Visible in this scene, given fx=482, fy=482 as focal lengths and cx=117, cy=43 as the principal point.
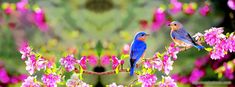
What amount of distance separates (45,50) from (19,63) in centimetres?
13

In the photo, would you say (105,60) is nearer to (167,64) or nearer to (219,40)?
(167,64)

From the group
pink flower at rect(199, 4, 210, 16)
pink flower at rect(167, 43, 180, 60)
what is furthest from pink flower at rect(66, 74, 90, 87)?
pink flower at rect(199, 4, 210, 16)

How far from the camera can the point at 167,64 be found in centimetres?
213

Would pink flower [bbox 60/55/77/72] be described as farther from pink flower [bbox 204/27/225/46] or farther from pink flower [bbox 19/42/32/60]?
pink flower [bbox 204/27/225/46]

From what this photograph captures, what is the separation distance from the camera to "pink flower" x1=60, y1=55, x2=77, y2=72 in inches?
82.3

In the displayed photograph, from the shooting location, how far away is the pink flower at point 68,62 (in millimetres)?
2090

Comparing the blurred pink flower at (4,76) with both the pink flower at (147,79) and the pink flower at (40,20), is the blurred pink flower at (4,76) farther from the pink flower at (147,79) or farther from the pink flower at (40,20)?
the pink flower at (147,79)

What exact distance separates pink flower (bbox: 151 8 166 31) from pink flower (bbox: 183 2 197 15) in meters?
0.11

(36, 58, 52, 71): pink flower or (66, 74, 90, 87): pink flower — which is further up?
(36, 58, 52, 71): pink flower

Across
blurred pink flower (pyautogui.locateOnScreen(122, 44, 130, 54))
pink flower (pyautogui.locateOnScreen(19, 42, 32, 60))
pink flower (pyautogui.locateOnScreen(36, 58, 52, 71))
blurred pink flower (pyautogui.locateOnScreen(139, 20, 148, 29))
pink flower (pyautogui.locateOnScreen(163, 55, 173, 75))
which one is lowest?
pink flower (pyautogui.locateOnScreen(163, 55, 173, 75))

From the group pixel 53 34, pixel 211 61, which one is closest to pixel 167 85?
pixel 211 61

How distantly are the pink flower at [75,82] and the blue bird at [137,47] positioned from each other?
23cm

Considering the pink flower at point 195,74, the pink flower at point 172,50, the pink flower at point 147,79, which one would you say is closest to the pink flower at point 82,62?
the pink flower at point 147,79

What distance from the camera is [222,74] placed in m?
2.26
